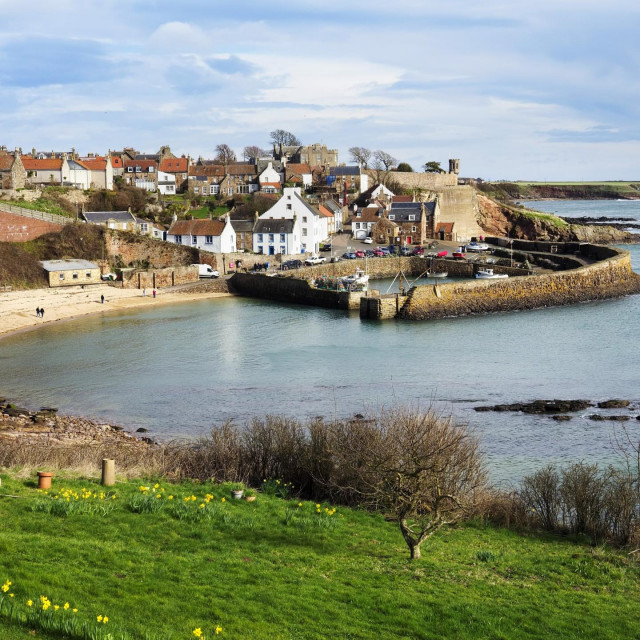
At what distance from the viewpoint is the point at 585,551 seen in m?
14.5

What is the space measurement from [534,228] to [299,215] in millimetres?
40361

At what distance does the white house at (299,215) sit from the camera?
6775 centimetres

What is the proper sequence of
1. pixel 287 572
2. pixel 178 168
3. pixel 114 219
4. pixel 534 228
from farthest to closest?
pixel 534 228
pixel 178 168
pixel 114 219
pixel 287 572

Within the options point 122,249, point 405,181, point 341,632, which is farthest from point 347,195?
point 341,632

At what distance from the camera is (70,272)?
53188mm

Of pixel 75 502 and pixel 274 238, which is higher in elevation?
pixel 274 238

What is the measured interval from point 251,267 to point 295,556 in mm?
50845

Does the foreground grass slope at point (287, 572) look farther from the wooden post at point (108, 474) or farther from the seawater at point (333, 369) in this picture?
the seawater at point (333, 369)

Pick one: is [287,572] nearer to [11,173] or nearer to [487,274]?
[487,274]

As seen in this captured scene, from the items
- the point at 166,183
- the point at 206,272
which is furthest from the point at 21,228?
the point at 166,183

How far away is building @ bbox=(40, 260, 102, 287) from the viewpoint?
171 ft

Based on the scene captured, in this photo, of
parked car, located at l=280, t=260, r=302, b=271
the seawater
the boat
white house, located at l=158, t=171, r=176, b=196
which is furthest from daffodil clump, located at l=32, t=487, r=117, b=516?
white house, located at l=158, t=171, r=176, b=196

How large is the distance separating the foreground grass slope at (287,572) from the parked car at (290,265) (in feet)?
152

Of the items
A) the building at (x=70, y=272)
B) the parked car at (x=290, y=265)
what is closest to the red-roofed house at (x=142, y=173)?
the parked car at (x=290, y=265)
